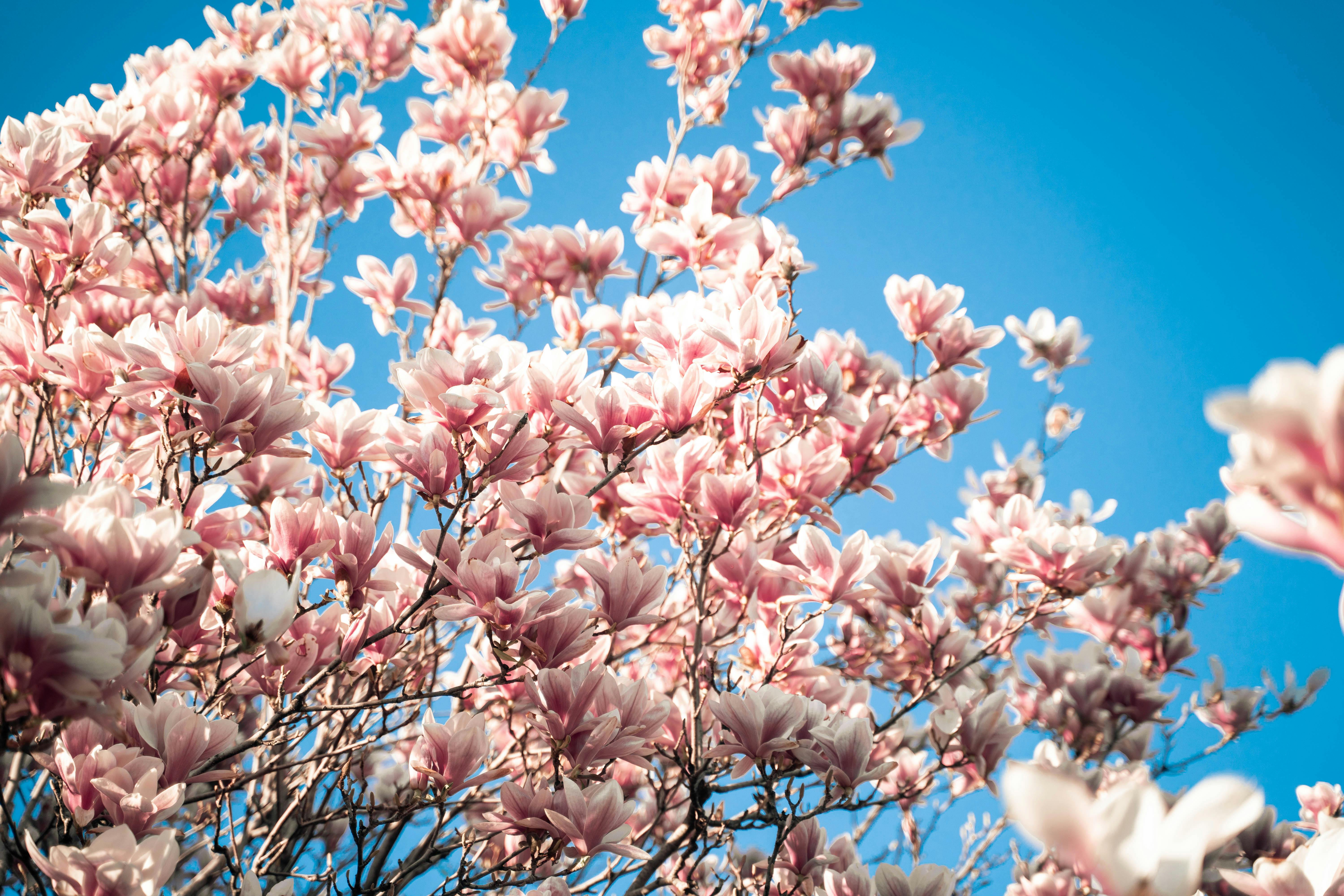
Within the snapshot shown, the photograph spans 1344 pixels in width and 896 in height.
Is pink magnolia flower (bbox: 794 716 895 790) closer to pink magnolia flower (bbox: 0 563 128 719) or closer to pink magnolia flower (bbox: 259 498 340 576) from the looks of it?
pink magnolia flower (bbox: 259 498 340 576)

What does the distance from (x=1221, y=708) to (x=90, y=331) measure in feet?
12.0

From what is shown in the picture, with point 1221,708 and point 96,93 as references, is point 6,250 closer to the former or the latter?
point 96,93

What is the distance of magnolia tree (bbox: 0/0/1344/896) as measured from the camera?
0.99 metres

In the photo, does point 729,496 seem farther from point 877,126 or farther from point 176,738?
point 877,126

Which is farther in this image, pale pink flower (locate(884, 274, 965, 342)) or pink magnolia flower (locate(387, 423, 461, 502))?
pale pink flower (locate(884, 274, 965, 342))

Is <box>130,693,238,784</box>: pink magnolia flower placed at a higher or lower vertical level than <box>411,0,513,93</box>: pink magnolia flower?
lower

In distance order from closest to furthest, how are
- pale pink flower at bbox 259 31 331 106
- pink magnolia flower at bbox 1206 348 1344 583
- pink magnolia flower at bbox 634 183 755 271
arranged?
pink magnolia flower at bbox 1206 348 1344 583 → pink magnolia flower at bbox 634 183 755 271 → pale pink flower at bbox 259 31 331 106

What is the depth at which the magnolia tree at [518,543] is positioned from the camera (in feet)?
3.24

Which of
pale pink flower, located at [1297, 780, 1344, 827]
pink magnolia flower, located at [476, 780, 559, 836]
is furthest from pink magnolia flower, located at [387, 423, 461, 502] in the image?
pale pink flower, located at [1297, 780, 1344, 827]

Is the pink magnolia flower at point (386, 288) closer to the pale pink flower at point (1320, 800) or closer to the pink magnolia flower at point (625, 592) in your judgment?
the pink magnolia flower at point (625, 592)

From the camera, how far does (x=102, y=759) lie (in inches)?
43.3

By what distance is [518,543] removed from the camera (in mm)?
1605

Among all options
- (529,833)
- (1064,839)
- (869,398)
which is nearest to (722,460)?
(869,398)

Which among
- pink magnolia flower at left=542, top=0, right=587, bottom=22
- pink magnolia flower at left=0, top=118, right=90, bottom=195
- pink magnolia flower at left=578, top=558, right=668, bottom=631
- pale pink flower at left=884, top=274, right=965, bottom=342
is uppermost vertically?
pink magnolia flower at left=542, top=0, right=587, bottom=22
